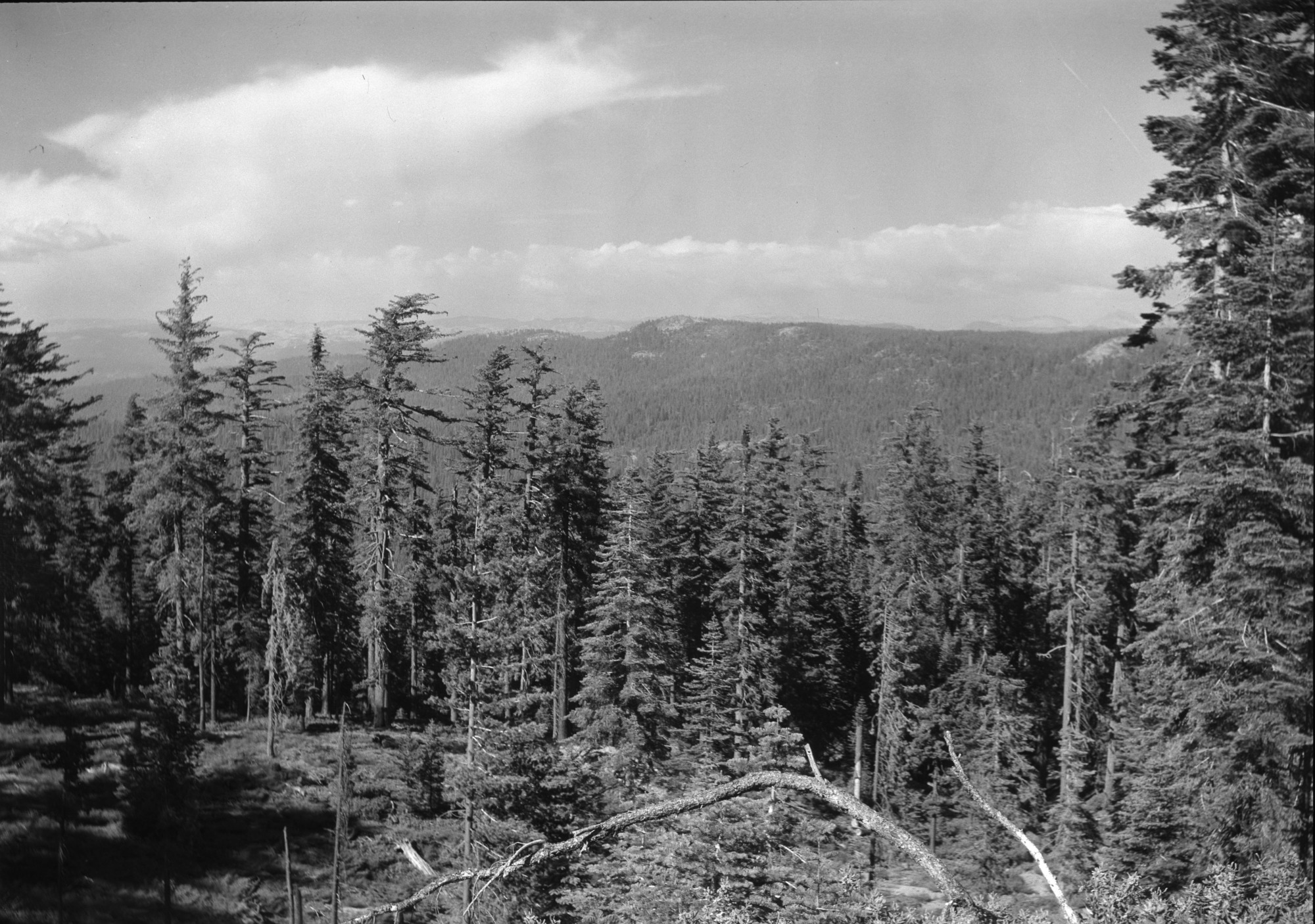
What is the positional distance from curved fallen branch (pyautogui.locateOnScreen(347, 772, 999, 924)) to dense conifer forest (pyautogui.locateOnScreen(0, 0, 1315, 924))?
1.8 inches

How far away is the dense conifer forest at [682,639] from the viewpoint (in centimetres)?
809

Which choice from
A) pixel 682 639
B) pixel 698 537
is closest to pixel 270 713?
pixel 682 639

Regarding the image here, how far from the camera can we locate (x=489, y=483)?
25984mm

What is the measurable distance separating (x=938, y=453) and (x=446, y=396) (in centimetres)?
2047

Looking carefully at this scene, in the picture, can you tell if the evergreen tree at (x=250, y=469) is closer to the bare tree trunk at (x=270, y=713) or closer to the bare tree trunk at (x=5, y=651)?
the bare tree trunk at (x=270, y=713)

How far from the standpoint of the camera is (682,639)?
108ft

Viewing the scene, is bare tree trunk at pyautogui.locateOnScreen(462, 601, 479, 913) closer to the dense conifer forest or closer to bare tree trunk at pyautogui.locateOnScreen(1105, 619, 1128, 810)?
the dense conifer forest

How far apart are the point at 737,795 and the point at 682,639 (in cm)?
2763

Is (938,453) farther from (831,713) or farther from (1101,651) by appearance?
(831,713)

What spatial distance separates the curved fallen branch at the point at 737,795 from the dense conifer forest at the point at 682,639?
5cm

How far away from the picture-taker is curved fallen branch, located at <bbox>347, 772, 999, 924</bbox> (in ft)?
16.9

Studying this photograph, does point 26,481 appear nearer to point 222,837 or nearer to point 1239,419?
point 222,837

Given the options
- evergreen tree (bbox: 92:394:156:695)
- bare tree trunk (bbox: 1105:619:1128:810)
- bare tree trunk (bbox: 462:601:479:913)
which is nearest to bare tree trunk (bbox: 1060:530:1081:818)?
bare tree trunk (bbox: 1105:619:1128:810)

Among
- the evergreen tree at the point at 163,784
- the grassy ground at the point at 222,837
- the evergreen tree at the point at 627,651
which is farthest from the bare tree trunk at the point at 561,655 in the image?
the evergreen tree at the point at 163,784
